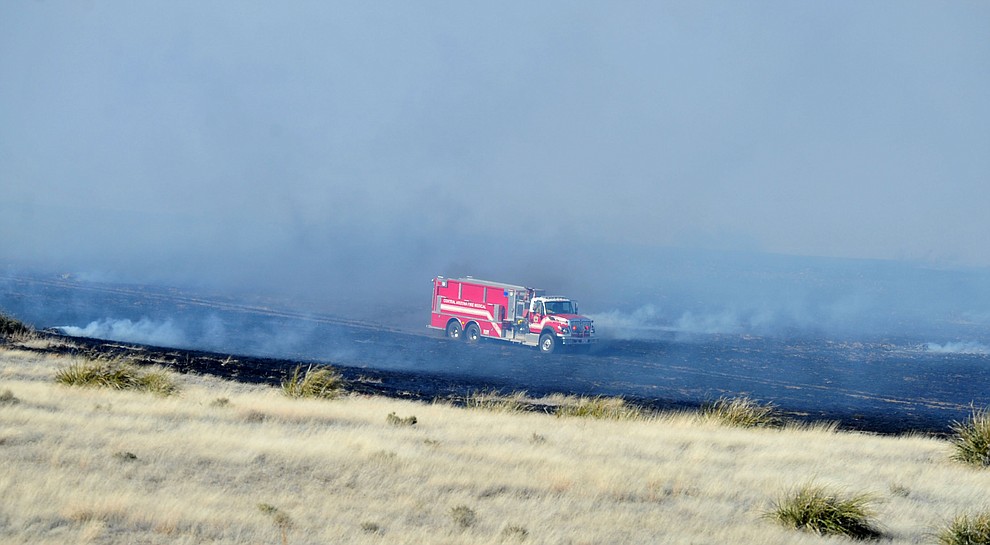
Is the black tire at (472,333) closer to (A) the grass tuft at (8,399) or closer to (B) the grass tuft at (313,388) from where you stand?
(B) the grass tuft at (313,388)

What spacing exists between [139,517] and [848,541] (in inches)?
310

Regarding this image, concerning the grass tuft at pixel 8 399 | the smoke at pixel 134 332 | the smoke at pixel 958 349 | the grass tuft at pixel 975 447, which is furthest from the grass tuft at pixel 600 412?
the smoke at pixel 958 349

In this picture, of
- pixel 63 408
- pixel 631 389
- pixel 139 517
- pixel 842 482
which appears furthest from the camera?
pixel 631 389

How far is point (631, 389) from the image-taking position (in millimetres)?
35625

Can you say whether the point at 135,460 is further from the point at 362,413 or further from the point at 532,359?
the point at 532,359

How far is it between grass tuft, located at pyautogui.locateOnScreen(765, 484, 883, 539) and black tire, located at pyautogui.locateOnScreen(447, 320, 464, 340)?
37545 mm

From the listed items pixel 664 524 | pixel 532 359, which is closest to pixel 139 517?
pixel 664 524

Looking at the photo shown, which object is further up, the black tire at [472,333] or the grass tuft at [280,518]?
the black tire at [472,333]

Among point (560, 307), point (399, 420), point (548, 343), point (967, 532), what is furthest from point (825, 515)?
point (560, 307)

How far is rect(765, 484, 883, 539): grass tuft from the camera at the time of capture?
11906 mm

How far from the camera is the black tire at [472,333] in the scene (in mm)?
48875

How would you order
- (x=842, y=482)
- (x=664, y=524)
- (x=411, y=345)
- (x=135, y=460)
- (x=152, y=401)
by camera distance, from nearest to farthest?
1. (x=664, y=524)
2. (x=135, y=460)
3. (x=842, y=482)
4. (x=152, y=401)
5. (x=411, y=345)

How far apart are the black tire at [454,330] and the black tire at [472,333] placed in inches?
12.5

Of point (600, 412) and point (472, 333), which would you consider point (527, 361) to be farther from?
→ point (600, 412)
